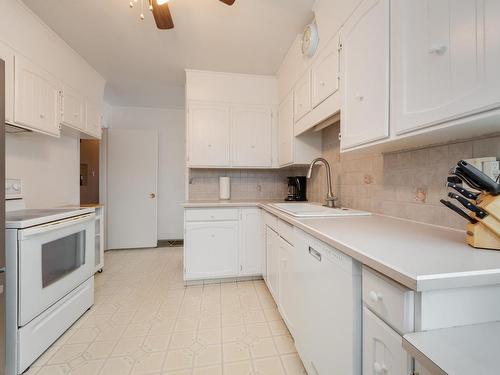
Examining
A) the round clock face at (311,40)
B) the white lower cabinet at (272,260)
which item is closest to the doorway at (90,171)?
the white lower cabinet at (272,260)

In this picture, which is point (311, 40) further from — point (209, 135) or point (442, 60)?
point (209, 135)

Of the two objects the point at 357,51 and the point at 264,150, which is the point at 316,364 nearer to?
the point at 357,51

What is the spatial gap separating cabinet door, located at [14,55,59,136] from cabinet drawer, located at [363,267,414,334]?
2323mm

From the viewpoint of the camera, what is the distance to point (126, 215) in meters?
3.71

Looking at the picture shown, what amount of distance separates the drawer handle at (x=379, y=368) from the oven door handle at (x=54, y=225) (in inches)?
68.3

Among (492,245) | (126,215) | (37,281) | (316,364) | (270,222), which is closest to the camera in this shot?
(492,245)

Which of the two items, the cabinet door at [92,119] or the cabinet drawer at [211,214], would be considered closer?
the cabinet drawer at [211,214]

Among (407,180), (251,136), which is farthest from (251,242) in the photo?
(407,180)

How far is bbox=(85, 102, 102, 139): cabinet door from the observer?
249 cm

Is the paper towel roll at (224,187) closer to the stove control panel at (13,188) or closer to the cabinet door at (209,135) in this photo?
the cabinet door at (209,135)

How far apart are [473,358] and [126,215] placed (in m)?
4.09

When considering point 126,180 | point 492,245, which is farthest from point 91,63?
point 492,245

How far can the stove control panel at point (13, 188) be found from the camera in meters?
1.76

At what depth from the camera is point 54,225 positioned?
57.9 inches
